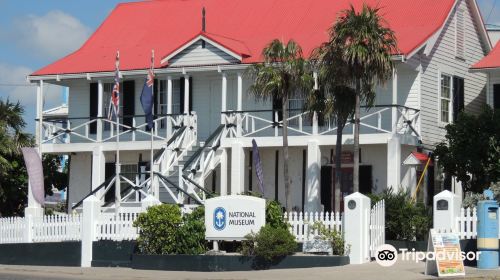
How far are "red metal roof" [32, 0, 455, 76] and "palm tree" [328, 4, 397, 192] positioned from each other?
365 centimetres

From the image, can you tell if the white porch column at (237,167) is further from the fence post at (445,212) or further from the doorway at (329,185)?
the fence post at (445,212)

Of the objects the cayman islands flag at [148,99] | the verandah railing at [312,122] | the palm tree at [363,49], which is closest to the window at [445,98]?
the verandah railing at [312,122]

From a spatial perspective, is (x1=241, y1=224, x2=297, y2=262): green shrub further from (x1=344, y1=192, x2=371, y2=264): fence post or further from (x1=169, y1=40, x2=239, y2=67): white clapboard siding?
(x1=169, y1=40, x2=239, y2=67): white clapboard siding

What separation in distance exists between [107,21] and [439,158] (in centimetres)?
1559

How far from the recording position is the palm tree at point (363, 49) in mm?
27141

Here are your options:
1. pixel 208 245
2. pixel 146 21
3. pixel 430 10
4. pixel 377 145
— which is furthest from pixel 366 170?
pixel 146 21

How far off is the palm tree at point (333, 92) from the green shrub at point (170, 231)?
13.3 feet

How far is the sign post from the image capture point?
2489 centimetres

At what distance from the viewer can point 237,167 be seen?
108 ft

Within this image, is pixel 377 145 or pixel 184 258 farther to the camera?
pixel 377 145

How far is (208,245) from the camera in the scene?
2592cm

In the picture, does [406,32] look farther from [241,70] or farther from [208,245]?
[208,245]

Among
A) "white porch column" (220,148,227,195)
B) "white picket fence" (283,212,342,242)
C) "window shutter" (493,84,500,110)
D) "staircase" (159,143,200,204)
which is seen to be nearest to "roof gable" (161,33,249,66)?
"staircase" (159,143,200,204)

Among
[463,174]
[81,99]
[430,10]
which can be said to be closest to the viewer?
Answer: [463,174]
